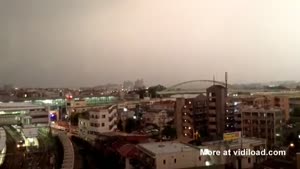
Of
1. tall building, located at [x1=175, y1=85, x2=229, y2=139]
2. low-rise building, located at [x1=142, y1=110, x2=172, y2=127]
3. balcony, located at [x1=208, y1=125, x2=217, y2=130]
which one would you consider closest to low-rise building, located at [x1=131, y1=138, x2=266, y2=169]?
tall building, located at [x1=175, y1=85, x2=229, y2=139]

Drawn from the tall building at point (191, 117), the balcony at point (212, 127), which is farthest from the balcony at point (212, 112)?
the balcony at point (212, 127)

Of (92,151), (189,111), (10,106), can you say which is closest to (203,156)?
(92,151)

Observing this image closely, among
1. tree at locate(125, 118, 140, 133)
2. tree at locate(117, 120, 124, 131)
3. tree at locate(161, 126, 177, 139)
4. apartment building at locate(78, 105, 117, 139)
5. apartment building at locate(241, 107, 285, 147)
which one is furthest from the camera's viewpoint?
tree at locate(117, 120, 124, 131)

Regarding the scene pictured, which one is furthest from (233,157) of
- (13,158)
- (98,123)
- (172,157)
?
(98,123)

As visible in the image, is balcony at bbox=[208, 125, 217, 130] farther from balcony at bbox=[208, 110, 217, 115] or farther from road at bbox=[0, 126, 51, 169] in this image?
road at bbox=[0, 126, 51, 169]

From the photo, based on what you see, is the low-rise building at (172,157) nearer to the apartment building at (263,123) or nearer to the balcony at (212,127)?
the apartment building at (263,123)

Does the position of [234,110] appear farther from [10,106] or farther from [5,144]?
[10,106]
